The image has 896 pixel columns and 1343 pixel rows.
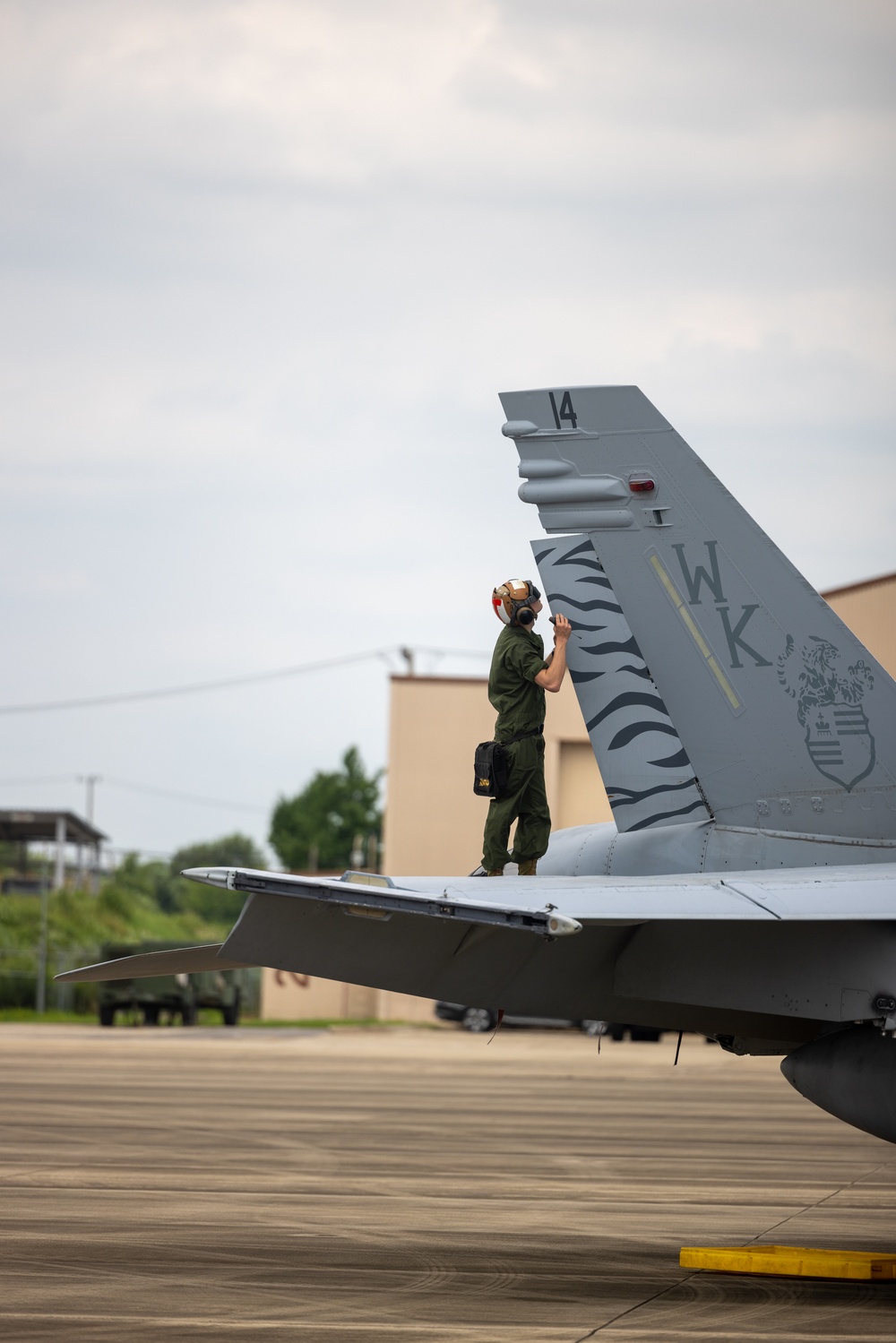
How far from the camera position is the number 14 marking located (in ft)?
29.9

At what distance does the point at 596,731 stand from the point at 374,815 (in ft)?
366

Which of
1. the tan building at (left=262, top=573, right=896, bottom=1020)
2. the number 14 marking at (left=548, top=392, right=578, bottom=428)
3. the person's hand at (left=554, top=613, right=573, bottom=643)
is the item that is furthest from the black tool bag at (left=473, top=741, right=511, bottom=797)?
the tan building at (left=262, top=573, right=896, bottom=1020)

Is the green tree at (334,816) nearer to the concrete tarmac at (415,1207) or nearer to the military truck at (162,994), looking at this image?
the military truck at (162,994)

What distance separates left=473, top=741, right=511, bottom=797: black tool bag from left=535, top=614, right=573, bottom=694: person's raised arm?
0.48 metres

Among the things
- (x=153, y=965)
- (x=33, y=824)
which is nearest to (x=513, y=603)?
(x=153, y=965)

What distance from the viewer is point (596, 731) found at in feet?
29.3

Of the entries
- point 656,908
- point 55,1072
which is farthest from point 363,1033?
point 656,908

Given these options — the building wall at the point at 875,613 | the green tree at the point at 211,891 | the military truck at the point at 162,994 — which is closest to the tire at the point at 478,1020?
the military truck at the point at 162,994

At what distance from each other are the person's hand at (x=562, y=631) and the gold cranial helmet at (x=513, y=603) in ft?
0.63

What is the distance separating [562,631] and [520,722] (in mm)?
651

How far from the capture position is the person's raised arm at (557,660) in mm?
8727

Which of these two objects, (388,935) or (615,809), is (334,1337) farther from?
(615,809)

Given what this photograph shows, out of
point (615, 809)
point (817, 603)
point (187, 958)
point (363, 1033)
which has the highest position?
point (817, 603)

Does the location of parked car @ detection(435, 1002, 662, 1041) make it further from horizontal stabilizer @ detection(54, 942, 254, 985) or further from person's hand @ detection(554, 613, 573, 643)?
person's hand @ detection(554, 613, 573, 643)
